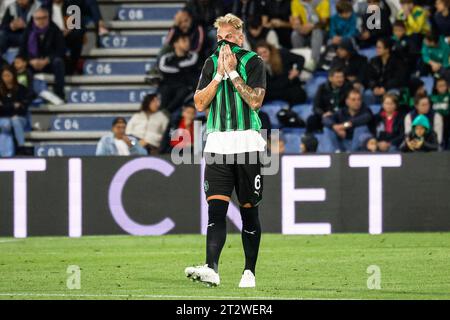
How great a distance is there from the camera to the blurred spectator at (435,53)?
64.7 feet

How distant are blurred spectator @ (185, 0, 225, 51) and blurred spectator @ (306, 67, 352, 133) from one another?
225cm

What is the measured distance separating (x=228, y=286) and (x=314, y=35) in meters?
10.5

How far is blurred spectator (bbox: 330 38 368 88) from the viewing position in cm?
1967

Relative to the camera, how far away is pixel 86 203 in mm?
17031

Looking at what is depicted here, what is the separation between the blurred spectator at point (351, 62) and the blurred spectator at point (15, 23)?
18.6ft

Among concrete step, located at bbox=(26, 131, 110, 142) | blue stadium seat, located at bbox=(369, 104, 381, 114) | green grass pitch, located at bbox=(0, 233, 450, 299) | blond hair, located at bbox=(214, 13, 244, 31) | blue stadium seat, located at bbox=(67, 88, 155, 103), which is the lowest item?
green grass pitch, located at bbox=(0, 233, 450, 299)

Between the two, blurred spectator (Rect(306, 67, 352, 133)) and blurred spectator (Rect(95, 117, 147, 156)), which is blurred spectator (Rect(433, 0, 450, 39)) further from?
blurred spectator (Rect(95, 117, 147, 156))

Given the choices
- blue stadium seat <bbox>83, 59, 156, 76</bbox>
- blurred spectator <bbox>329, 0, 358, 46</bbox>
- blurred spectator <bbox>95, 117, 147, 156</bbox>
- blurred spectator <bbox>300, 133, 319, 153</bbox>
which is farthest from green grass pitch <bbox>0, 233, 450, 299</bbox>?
blue stadium seat <bbox>83, 59, 156, 76</bbox>

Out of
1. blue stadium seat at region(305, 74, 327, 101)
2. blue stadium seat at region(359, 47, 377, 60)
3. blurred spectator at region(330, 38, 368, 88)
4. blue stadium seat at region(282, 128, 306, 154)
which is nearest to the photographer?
blue stadium seat at region(282, 128, 306, 154)

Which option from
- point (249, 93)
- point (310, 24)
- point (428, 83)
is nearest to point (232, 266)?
point (249, 93)

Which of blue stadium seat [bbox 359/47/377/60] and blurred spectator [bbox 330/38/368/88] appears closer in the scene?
blurred spectator [bbox 330/38/368/88]

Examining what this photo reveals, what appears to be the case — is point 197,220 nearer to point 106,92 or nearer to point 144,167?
point 144,167

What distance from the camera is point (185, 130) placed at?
61.5 ft
